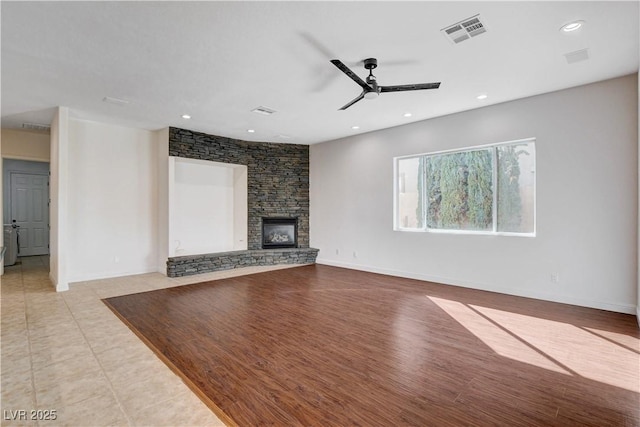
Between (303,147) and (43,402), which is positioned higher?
(303,147)

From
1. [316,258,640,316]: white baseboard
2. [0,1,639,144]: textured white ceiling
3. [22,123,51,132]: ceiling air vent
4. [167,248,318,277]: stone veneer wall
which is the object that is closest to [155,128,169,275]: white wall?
[167,248,318,277]: stone veneer wall

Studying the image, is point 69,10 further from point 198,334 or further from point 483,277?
point 483,277

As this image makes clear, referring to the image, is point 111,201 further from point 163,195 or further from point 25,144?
point 25,144

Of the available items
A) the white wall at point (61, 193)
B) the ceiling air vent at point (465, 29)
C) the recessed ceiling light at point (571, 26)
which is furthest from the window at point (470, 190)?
the white wall at point (61, 193)

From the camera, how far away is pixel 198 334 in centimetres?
309

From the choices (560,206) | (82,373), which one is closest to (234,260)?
(82,373)

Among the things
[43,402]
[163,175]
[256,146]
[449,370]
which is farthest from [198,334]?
[256,146]

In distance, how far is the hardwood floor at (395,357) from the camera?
6.36ft

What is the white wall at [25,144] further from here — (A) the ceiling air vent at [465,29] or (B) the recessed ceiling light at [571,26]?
(B) the recessed ceiling light at [571,26]

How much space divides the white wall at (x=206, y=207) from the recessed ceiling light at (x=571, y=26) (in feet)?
19.4

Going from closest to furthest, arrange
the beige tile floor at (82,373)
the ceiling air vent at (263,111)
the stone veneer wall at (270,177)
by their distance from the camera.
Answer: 1. the beige tile floor at (82,373)
2. the ceiling air vent at (263,111)
3. the stone veneer wall at (270,177)

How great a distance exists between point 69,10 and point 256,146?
15.7ft

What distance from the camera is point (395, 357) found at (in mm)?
2621

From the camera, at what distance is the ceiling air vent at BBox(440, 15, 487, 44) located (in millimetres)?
2561
